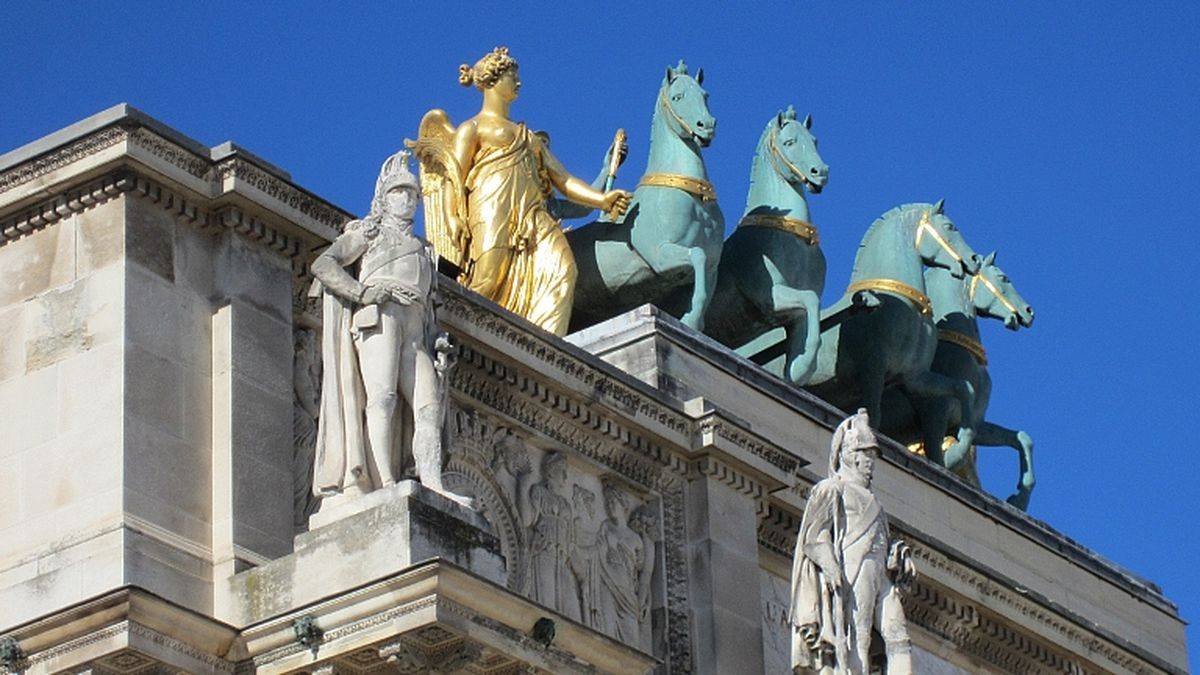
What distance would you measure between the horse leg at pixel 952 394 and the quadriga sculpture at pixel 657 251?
10.6 ft

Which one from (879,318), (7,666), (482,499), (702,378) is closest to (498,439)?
(482,499)

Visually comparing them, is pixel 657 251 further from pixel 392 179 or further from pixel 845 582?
pixel 392 179

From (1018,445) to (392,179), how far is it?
13000 mm

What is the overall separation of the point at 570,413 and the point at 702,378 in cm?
238

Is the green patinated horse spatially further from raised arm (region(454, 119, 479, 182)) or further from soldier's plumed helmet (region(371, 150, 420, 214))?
soldier's plumed helmet (region(371, 150, 420, 214))

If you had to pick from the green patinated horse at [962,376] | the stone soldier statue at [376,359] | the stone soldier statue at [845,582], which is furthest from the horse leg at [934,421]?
the stone soldier statue at [376,359]

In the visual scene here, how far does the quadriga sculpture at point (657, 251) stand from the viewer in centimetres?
3080

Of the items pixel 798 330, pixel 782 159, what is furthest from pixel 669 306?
pixel 782 159

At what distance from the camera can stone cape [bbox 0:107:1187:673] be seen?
2239 centimetres

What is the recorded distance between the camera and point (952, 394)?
3438cm


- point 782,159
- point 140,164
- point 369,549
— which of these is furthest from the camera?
point 782,159

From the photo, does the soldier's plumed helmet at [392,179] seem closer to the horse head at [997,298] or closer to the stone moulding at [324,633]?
the stone moulding at [324,633]

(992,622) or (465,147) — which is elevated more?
(465,147)

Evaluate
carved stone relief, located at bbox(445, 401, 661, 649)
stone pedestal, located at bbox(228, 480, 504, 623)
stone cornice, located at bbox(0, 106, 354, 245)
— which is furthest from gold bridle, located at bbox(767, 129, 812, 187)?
stone pedestal, located at bbox(228, 480, 504, 623)
